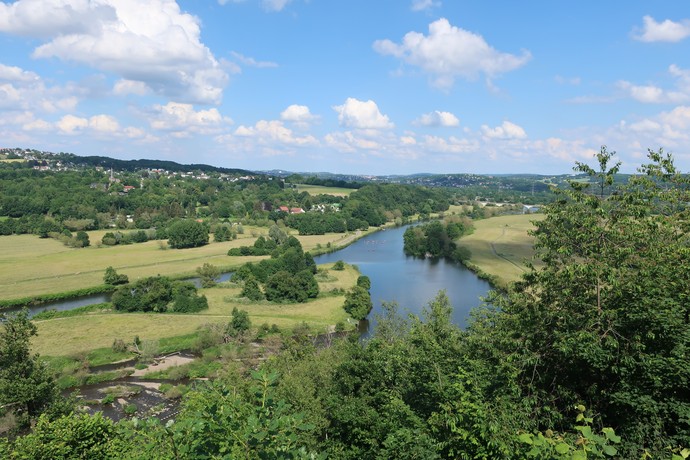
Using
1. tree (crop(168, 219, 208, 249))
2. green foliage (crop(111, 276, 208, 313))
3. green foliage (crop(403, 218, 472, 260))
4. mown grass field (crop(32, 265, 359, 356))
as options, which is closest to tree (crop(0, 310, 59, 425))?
mown grass field (crop(32, 265, 359, 356))

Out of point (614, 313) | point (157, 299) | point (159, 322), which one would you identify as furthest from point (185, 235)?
point (614, 313)

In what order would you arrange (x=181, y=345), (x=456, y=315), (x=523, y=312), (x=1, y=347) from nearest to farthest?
(x=523, y=312) → (x=1, y=347) → (x=181, y=345) → (x=456, y=315)

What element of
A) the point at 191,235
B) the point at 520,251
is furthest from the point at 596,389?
the point at 191,235

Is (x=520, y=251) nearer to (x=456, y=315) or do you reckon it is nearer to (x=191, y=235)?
(x=456, y=315)

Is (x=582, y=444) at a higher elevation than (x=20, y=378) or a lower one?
higher

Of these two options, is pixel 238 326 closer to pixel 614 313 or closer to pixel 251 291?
pixel 251 291

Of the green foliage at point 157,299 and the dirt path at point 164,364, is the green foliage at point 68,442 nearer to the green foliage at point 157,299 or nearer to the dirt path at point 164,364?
the dirt path at point 164,364
